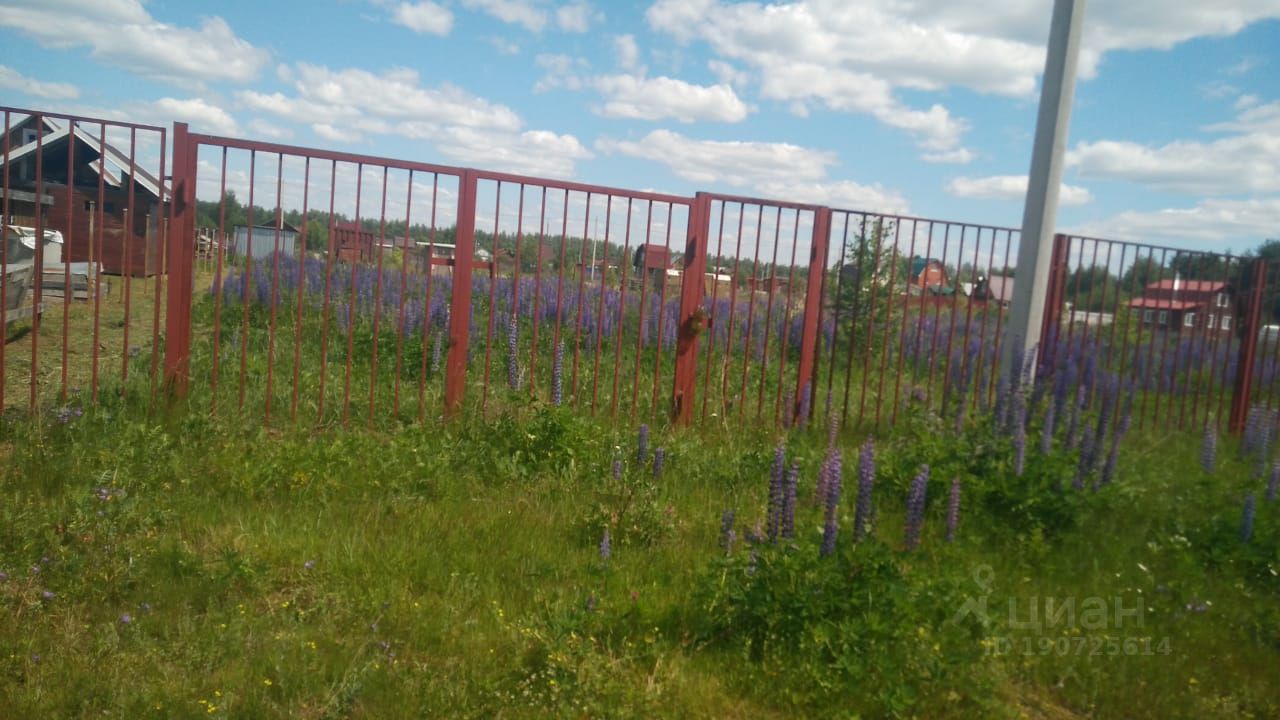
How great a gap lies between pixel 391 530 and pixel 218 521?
0.91 m

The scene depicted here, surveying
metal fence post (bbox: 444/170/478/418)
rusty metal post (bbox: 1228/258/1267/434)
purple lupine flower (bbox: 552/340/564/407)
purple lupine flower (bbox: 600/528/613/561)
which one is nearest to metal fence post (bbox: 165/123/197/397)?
metal fence post (bbox: 444/170/478/418)

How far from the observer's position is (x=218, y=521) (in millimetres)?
4559

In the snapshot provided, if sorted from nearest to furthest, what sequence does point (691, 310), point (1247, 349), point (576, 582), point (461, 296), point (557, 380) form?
point (576, 582) < point (557, 380) < point (461, 296) < point (691, 310) < point (1247, 349)

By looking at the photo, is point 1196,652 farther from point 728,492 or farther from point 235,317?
point 235,317

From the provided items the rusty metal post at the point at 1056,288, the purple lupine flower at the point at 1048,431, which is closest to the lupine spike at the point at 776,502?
the purple lupine flower at the point at 1048,431

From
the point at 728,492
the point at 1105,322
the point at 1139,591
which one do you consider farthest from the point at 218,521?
the point at 1105,322

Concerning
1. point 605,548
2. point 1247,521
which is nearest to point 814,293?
point 1247,521

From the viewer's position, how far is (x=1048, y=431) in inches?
217

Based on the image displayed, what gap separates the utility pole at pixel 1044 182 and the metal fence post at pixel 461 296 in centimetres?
398

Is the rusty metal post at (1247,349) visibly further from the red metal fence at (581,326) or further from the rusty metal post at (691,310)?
the rusty metal post at (691,310)

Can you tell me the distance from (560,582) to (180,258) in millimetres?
3581

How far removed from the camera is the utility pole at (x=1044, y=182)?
6309 millimetres

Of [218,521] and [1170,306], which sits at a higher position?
[1170,306]

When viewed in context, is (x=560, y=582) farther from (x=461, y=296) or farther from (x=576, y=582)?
(x=461, y=296)
